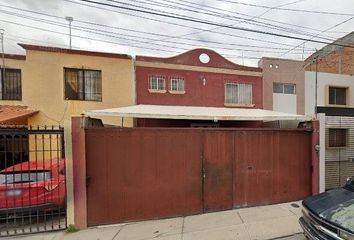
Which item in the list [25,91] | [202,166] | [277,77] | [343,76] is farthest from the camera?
[343,76]

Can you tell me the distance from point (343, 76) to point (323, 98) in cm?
208

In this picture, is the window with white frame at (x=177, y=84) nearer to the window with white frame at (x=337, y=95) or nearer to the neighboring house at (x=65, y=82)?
the neighboring house at (x=65, y=82)

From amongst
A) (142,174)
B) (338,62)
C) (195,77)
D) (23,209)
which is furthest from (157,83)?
(338,62)

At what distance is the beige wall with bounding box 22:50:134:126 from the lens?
10.6 meters

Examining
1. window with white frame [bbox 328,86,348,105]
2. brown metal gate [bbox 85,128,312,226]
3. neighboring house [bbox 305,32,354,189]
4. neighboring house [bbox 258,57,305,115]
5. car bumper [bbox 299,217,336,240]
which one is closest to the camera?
car bumper [bbox 299,217,336,240]

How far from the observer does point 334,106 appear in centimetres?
1453

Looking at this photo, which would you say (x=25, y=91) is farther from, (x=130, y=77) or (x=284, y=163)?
(x=284, y=163)

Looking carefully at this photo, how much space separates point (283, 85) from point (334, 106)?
11.6 feet

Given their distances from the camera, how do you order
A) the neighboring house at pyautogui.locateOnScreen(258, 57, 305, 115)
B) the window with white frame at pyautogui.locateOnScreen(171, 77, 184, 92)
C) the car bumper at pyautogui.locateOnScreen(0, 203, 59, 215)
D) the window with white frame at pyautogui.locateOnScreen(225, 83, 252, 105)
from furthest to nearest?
the neighboring house at pyautogui.locateOnScreen(258, 57, 305, 115) < the window with white frame at pyautogui.locateOnScreen(225, 83, 252, 105) < the window with white frame at pyautogui.locateOnScreen(171, 77, 184, 92) < the car bumper at pyautogui.locateOnScreen(0, 203, 59, 215)

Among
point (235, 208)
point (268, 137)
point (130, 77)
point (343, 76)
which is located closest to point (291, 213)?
point (235, 208)

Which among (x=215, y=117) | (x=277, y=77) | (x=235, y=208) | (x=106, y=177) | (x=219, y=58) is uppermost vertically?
(x=219, y=58)

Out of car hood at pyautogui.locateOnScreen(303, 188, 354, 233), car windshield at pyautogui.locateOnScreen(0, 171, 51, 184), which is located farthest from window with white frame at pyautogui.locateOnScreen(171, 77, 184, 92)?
car hood at pyautogui.locateOnScreen(303, 188, 354, 233)

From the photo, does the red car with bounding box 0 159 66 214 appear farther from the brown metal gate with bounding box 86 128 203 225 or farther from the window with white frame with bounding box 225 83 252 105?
the window with white frame with bounding box 225 83 252 105

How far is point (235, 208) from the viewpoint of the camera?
710 cm
